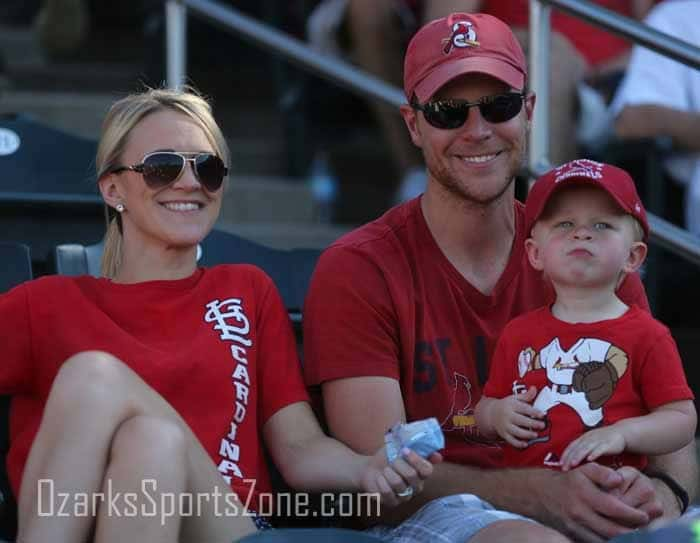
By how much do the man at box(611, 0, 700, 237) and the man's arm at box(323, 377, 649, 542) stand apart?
1.77 meters

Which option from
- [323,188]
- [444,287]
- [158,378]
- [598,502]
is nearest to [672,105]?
[444,287]

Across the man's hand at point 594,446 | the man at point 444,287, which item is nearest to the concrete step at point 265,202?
the man at point 444,287

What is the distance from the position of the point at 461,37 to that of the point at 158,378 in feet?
3.26

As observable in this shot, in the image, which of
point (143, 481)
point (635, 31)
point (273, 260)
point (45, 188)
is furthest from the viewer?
point (45, 188)

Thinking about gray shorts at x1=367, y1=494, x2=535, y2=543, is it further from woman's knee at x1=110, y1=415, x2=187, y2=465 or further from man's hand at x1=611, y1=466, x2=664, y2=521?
woman's knee at x1=110, y1=415, x2=187, y2=465

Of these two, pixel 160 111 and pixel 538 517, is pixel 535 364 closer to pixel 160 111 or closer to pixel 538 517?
pixel 538 517

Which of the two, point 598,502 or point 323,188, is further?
point 323,188

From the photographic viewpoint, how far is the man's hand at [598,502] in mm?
2992

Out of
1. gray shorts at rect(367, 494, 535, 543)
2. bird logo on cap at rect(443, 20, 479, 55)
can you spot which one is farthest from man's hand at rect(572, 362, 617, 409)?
bird logo on cap at rect(443, 20, 479, 55)

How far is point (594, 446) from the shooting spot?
9.89 ft

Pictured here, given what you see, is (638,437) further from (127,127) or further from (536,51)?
(536,51)

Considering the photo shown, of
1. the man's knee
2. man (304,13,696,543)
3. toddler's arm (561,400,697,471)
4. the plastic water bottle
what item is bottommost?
the man's knee

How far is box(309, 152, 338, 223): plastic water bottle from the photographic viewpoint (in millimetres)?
6168

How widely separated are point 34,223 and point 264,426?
1.26 meters
